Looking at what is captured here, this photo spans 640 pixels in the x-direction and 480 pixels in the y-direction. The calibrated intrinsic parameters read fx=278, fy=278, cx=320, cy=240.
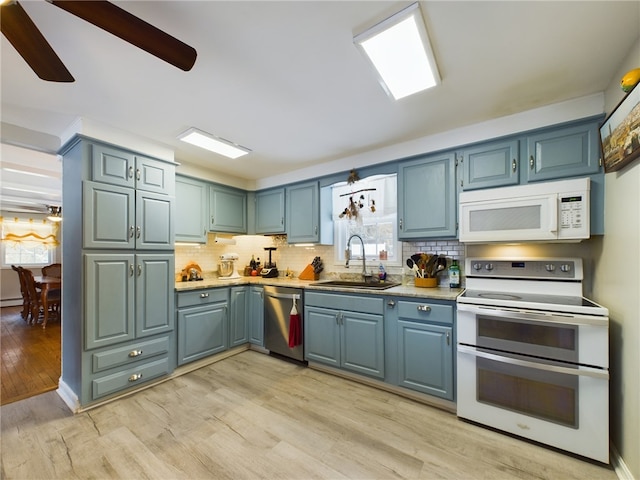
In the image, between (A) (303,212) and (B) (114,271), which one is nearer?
(B) (114,271)

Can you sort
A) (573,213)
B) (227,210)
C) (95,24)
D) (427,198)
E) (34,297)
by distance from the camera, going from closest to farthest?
(95,24), (573,213), (427,198), (227,210), (34,297)

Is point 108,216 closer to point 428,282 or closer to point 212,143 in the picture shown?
point 212,143

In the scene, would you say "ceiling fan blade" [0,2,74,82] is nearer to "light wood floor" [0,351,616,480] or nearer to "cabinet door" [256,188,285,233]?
"light wood floor" [0,351,616,480]

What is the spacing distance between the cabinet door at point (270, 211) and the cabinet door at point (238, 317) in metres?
0.88

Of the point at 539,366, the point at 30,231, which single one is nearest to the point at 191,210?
the point at 539,366

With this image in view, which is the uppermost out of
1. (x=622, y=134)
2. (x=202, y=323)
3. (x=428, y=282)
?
(x=622, y=134)

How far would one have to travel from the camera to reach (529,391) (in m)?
1.81

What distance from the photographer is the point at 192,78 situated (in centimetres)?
171

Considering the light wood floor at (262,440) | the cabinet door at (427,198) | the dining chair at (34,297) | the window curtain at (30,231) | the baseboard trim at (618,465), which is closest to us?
the baseboard trim at (618,465)

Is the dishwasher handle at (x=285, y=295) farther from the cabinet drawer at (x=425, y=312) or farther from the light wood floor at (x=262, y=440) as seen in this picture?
the cabinet drawer at (x=425, y=312)

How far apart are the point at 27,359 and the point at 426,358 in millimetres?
4377

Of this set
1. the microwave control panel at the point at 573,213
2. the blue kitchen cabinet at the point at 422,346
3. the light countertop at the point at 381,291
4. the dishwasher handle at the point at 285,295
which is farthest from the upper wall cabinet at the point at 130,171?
the microwave control panel at the point at 573,213

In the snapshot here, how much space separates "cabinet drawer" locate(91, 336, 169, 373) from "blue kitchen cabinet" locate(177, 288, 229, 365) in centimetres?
20

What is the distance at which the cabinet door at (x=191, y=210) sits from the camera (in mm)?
3124
